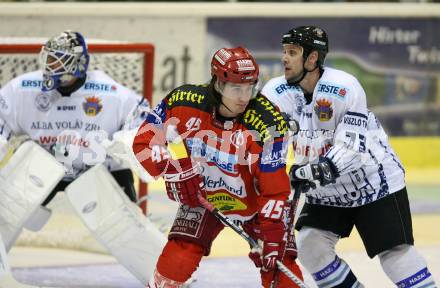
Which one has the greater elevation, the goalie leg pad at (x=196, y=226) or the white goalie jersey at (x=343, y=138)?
the white goalie jersey at (x=343, y=138)

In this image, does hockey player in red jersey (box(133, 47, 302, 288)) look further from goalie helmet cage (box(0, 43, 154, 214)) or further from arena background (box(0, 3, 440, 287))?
arena background (box(0, 3, 440, 287))

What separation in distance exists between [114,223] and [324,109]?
1.29 metres

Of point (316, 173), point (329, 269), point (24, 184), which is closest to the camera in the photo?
point (316, 173)

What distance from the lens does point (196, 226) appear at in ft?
13.2

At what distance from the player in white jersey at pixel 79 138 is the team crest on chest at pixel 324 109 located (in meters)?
1.09

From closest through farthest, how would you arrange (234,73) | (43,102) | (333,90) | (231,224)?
(234,73) → (231,224) → (333,90) → (43,102)

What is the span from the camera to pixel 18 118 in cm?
534

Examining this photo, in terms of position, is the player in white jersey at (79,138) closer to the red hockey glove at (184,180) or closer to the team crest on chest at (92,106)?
the team crest on chest at (92,106)

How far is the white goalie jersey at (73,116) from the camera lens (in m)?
5.34

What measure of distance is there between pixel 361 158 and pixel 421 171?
14.1ft

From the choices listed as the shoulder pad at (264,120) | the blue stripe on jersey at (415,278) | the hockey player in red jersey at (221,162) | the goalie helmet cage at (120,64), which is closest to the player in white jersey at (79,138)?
the goalie helmet cage at (120,64)

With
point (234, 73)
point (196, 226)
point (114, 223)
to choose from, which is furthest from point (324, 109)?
point (114, 223)

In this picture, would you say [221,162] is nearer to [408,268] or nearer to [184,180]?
[184,180]

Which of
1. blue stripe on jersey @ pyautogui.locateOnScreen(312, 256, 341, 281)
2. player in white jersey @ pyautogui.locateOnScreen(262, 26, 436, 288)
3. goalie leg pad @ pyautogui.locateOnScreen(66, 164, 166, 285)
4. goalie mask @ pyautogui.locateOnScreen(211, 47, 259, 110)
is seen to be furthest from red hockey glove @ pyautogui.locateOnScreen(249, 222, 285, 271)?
goalie leg pad @ pyautogui.locateOnScreen(66, 164, 166, 285)
